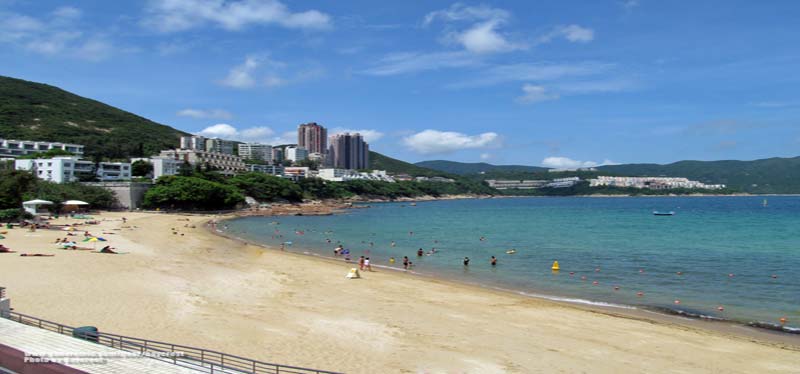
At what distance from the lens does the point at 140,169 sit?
111 metres

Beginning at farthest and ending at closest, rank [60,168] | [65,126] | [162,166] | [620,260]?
[65,126] → [162,166] → [60,168] → [620,260]

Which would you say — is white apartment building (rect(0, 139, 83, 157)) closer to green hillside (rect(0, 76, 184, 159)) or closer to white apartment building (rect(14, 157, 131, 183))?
green hillside (rect(0, 76, 184, 159))

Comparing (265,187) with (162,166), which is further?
(265,187)

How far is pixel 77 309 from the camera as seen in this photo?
1777 centimetres

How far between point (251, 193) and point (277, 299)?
100954 mm

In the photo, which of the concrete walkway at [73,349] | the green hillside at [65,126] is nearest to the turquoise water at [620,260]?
the concrete walkway at [73,349]

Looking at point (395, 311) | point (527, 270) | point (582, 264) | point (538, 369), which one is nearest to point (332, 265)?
point (527, 270)

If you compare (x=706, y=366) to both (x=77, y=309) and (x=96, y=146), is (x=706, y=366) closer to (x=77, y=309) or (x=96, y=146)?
(x=77, y=309)

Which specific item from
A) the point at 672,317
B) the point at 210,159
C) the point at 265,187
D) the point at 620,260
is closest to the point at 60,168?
the point at 265,187

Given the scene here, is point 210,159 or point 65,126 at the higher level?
point 65,126

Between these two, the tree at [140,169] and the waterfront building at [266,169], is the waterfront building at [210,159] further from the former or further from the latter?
the tree at [140,169]

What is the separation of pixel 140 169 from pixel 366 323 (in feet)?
349

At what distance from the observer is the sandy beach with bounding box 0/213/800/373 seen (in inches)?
595

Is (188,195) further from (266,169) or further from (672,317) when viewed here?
(266,169)
